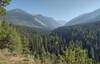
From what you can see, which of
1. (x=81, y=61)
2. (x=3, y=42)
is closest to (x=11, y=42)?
(x=3, y=42)

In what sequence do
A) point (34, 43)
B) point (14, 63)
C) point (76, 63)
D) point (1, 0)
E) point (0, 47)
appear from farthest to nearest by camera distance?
point (34, 43)
point (76, 63)
point (0, 47)
point (14, 63)
point (1, 0)

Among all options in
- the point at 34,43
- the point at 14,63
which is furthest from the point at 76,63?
the point at 34,43

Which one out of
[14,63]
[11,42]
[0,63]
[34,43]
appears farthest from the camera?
[34,43]

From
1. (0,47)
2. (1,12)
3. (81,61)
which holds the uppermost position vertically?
(1,12)

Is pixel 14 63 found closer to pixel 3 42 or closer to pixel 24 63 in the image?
pixel 24 63

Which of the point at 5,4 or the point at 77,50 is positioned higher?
the point at 5,4

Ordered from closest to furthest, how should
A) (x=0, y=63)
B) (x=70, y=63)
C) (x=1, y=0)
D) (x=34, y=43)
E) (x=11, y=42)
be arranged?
1. (x=1, y=0)
2. (x=0, y=63)
3. (x=11, y=42)
4. (x=70, y=63)
5. (x=34, y=43)

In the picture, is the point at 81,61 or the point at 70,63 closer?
the point at 70,63

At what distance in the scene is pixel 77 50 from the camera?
285 ft

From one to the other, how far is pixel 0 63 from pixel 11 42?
4185 centimetres

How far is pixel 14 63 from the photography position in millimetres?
25625

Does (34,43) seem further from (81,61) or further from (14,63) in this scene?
(14,63)

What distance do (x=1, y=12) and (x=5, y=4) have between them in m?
0.92

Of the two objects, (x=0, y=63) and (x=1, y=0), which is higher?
(x=1, y=0)
